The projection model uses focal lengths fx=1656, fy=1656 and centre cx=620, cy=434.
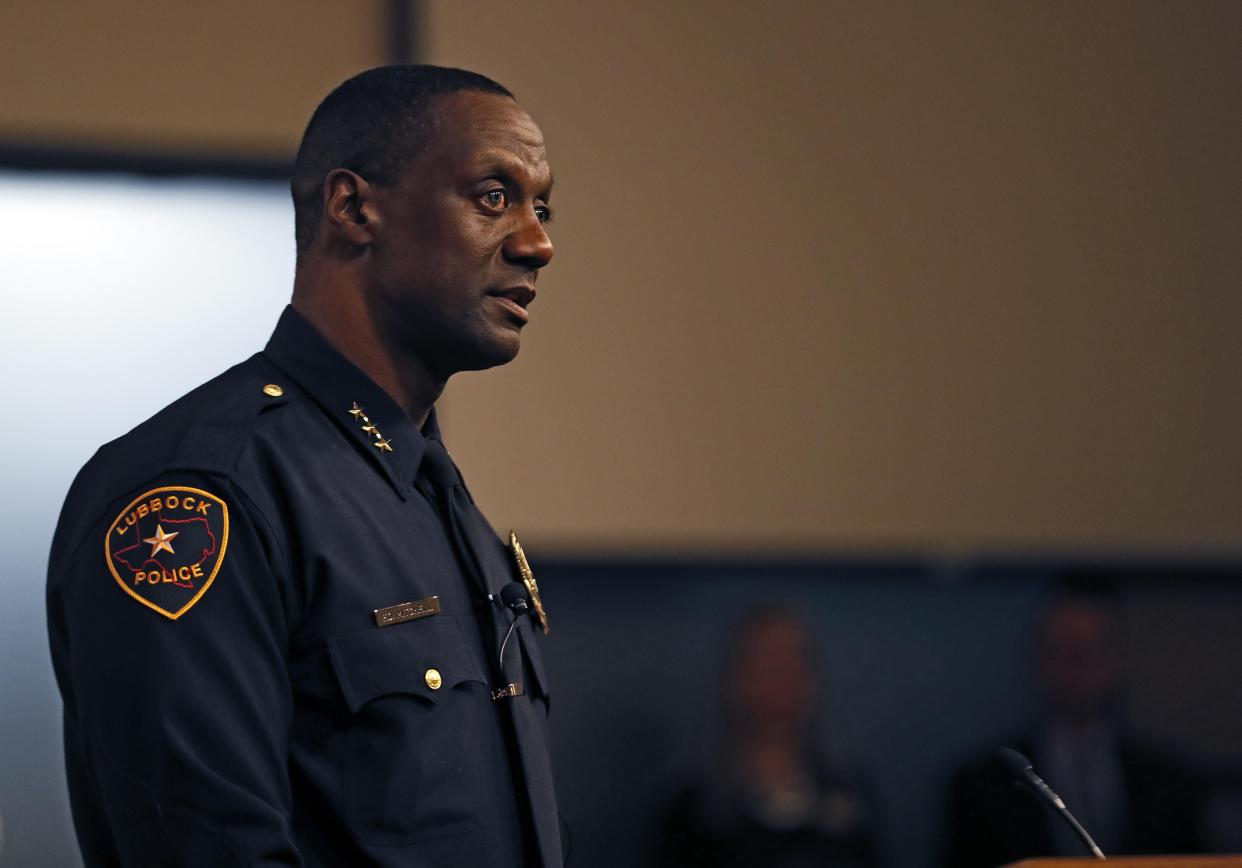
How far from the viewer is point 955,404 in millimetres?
3475

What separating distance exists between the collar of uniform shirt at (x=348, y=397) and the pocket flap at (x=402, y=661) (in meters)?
0.16

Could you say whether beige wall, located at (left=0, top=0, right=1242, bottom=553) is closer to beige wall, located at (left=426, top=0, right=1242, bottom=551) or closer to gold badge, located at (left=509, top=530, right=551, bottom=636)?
beige wall, located at (left=426, top=0, right=1242, bottom=551)

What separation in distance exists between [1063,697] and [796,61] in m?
1.41

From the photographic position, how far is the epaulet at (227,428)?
1.33 meters

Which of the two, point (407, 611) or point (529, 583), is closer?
point (407, 611)

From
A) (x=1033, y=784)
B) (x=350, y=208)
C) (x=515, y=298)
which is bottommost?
(x=1033, y=784)

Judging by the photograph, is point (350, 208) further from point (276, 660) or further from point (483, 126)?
point (276, 660)

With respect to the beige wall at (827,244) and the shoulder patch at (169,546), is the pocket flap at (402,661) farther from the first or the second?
the beige wall at (827,244)

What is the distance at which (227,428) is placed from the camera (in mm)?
1383

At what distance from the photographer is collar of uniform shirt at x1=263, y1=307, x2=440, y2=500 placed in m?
1.51

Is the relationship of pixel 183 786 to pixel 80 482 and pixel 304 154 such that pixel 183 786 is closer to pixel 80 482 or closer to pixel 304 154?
pixel 80 482

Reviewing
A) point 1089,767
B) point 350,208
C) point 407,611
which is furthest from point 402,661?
point 1089,767

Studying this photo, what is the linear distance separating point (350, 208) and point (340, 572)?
41 cm

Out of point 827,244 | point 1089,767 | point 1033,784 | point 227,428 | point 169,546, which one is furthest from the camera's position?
point 827,244
